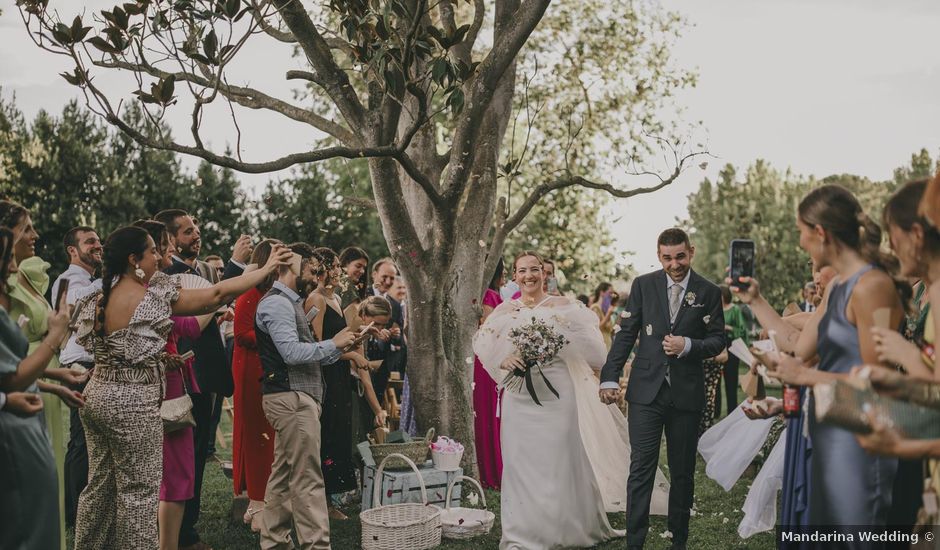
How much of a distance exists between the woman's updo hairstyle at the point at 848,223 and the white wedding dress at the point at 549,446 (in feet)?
9.40

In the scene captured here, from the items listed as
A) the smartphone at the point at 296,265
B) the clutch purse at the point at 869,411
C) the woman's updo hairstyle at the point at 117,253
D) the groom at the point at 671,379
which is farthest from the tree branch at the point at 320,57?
the clutch purse at the point at 869,411

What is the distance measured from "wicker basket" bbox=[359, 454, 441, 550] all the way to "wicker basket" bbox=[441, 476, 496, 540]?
194mm

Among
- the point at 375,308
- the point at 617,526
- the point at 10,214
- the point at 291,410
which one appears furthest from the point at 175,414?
the point at 617,526

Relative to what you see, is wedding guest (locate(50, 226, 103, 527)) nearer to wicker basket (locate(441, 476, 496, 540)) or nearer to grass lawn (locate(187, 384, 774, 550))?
grass lawn (locate(187, 384, 774, 550))

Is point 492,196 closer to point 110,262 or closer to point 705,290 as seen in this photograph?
point 705,290

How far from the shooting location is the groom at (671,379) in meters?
5.48

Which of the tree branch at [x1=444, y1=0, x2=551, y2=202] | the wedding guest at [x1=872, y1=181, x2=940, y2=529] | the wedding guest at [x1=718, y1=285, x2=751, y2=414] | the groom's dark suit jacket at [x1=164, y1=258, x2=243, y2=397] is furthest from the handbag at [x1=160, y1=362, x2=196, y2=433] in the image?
the wedding guest at [x1=718, y1=285, x2=751, y2=414]

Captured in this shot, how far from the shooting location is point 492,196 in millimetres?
7949

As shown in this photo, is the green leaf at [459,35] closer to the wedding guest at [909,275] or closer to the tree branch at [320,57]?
the tree branch at [320,57]

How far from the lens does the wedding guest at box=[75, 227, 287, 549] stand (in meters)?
4.27

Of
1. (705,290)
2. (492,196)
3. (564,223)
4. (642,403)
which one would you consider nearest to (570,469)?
(642,403)

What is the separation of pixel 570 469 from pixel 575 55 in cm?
797

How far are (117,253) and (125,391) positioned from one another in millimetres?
782

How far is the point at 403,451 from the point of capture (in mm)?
6461
